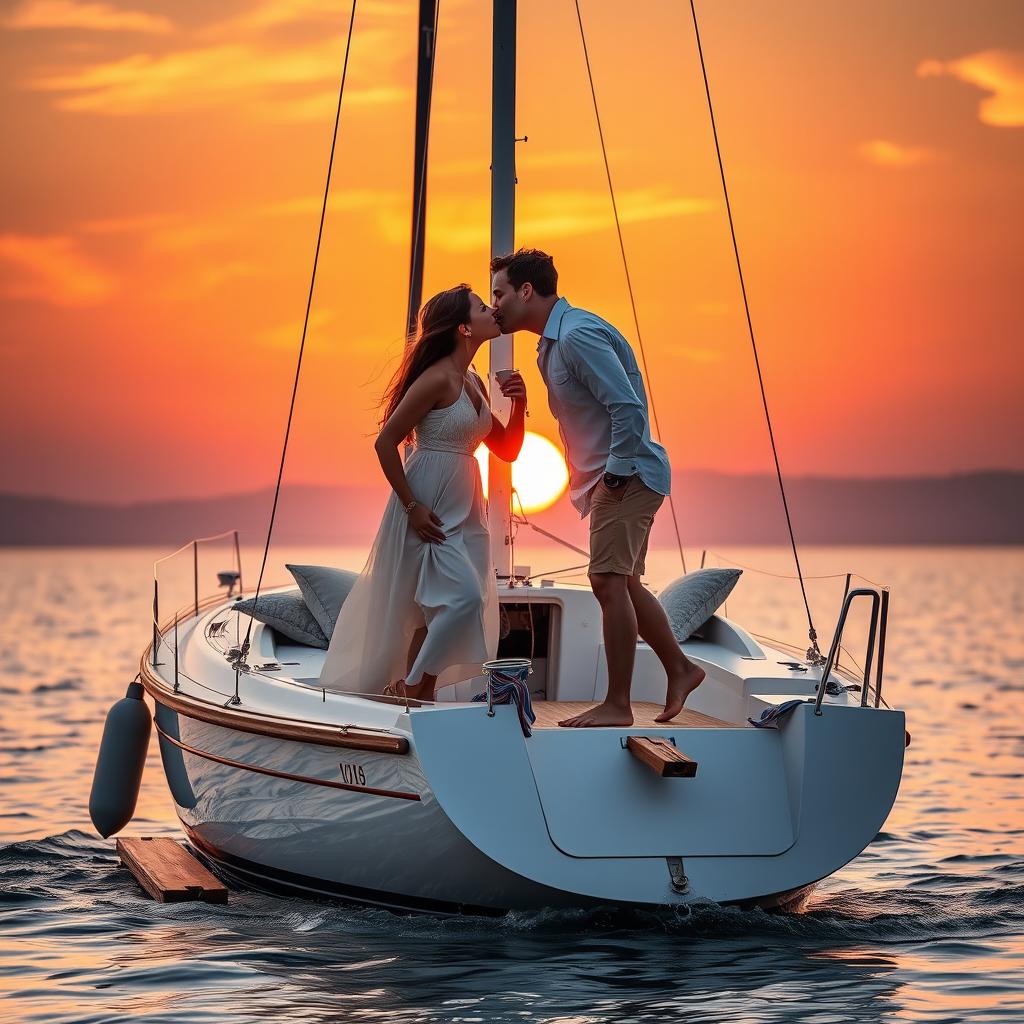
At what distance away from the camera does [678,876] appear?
16.6 ft

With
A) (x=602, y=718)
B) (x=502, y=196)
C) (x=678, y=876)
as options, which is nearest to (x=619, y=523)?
(x=602, y=718)

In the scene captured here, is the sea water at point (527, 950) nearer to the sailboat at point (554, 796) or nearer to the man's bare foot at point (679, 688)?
the sailboat at point (554, 796)

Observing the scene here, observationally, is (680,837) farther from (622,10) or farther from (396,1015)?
(622,10)

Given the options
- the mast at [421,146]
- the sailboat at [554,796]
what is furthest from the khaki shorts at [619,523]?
the mast at [421,146]

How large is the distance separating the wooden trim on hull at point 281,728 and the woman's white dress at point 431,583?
393mm

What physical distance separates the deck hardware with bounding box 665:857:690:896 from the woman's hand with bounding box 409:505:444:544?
1552 millimetres

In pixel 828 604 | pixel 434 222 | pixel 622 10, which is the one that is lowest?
pixel 828 604

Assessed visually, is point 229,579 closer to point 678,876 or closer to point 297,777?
point 297,777

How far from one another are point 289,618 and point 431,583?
4.15 feet

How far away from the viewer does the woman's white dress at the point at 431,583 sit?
19.5 ft

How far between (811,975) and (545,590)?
8.15 ft

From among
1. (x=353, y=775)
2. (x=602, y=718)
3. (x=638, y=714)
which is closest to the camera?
(x=353, y=775)

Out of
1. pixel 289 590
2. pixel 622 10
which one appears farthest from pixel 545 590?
pixel 622 10

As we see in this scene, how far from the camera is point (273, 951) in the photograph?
5.35 meters
